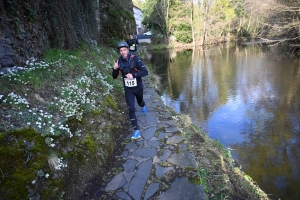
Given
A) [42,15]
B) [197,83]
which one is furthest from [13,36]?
[197,83]

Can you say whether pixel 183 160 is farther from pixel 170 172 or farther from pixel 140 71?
pixel 140 71

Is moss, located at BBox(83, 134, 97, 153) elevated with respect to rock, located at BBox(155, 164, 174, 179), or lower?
elevated

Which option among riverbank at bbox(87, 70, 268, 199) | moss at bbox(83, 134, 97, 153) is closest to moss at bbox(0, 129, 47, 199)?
moss at bbox(83, 134, 97, 153)

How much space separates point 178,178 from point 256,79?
12177 mm

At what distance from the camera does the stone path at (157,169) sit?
2.96 m

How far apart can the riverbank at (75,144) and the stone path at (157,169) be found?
2 centimetres

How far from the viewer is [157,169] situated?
3434 mm

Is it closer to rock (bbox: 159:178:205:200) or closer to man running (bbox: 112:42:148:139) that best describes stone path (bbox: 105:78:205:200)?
rock (bbox: 159:178:205:200)

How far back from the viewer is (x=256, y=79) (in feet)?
43.1

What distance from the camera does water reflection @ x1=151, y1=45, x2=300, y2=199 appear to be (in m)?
5.41

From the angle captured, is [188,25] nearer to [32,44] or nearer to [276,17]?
[276,17]

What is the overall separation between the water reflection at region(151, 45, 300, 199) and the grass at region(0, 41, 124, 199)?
13.3ft

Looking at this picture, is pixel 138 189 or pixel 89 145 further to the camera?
pixel 89 145

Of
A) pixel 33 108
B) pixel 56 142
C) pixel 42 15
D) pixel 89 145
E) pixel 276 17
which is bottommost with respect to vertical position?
pixel 89 145
